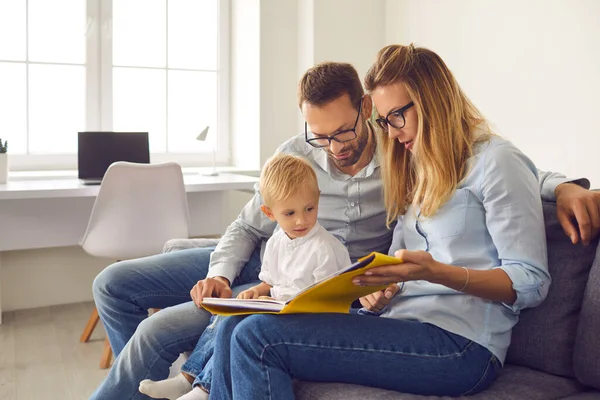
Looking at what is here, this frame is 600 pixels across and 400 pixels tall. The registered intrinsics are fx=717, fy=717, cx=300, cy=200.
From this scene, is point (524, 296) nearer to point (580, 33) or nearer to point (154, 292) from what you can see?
point (154, 292)

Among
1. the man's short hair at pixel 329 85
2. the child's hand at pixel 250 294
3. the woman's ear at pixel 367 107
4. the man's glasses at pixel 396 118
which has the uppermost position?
the man's short hair at pixel 329 85

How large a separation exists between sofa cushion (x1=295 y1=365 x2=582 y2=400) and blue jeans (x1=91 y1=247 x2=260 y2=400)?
1.61 feet

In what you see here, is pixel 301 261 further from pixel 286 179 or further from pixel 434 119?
pixel 434 119

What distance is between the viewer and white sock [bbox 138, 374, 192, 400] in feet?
5.92

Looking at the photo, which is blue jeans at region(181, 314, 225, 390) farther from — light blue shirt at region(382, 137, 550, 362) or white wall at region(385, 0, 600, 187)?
white wall at region(385, 0, 600, 187)

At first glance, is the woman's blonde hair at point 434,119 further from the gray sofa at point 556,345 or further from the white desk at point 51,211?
the white desk at point 51,211

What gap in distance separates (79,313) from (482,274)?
9.33 ft

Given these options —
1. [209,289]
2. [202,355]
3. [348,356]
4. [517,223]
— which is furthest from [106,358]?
[517,223]

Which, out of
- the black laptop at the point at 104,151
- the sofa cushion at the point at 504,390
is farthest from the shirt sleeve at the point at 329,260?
the black laptop at the point at 104,151

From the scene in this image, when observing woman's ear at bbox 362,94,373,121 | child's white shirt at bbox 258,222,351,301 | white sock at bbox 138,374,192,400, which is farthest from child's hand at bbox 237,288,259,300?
woman's ear at bbox 362,94,373,121

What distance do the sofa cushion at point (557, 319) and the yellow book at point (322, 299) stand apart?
0.42 meters

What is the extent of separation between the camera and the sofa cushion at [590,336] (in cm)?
152

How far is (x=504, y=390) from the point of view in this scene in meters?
1.55

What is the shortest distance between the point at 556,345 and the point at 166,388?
944 mm
